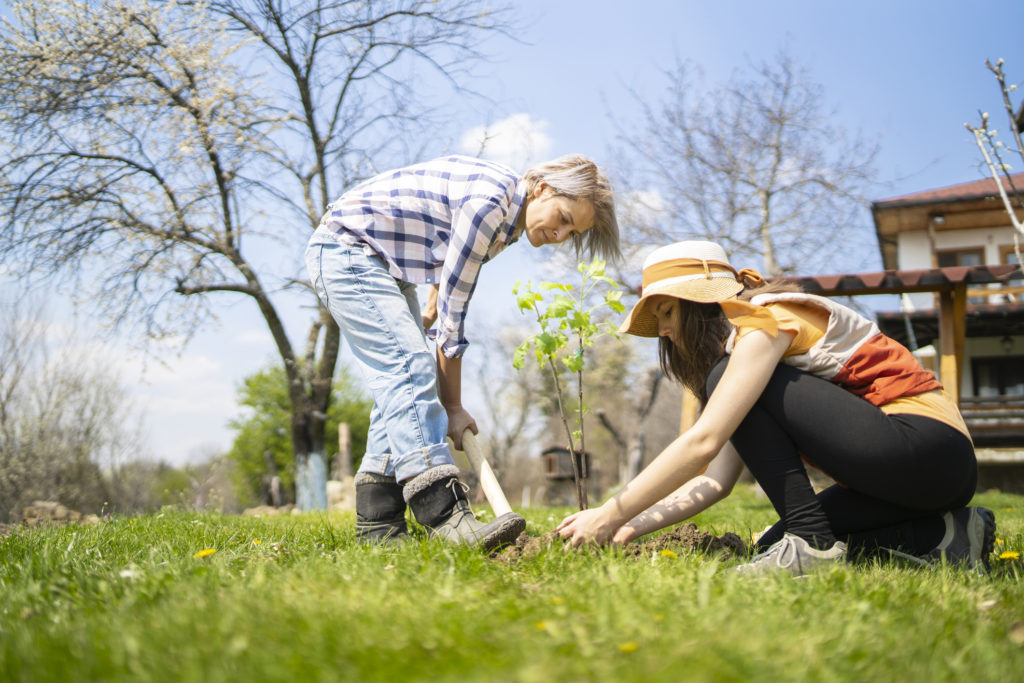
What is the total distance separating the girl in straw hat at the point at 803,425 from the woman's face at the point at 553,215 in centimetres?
42

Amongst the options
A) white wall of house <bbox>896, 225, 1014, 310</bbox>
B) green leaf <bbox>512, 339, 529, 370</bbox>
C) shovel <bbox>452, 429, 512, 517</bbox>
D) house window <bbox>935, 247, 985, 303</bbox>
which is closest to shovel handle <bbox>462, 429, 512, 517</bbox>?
shovel <bbox>452, 429, 512, 517</bbox>

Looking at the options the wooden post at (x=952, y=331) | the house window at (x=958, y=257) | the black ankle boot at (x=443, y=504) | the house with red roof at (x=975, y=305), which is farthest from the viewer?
the house window at (x=958, y=257)

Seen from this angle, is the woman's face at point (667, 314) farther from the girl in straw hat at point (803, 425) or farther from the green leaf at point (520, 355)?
the green leaf at point (520, 355)

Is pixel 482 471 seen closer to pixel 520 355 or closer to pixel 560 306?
pixel 520 355

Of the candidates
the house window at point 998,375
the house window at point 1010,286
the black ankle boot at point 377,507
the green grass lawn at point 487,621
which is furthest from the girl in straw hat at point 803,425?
the house window at point 998,375

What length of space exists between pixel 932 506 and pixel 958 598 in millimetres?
544

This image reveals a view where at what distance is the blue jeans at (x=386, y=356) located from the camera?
95.9 inches

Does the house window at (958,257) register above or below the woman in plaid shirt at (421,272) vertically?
above

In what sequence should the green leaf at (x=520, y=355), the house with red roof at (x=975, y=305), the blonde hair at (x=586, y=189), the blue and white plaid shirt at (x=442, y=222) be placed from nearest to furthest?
the blue and white plaid shirt at (x=442, y=222), the blonde hair at (x=586, y=189), the green leaf at (x=520, y=355), the house with red roof at (x=975, y=305)

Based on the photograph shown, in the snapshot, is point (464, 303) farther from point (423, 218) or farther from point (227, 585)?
point (227, 585)

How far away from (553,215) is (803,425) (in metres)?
1.13

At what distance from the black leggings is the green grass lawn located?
232mm

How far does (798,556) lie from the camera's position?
2.07m

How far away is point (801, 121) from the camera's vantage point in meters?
15.7
